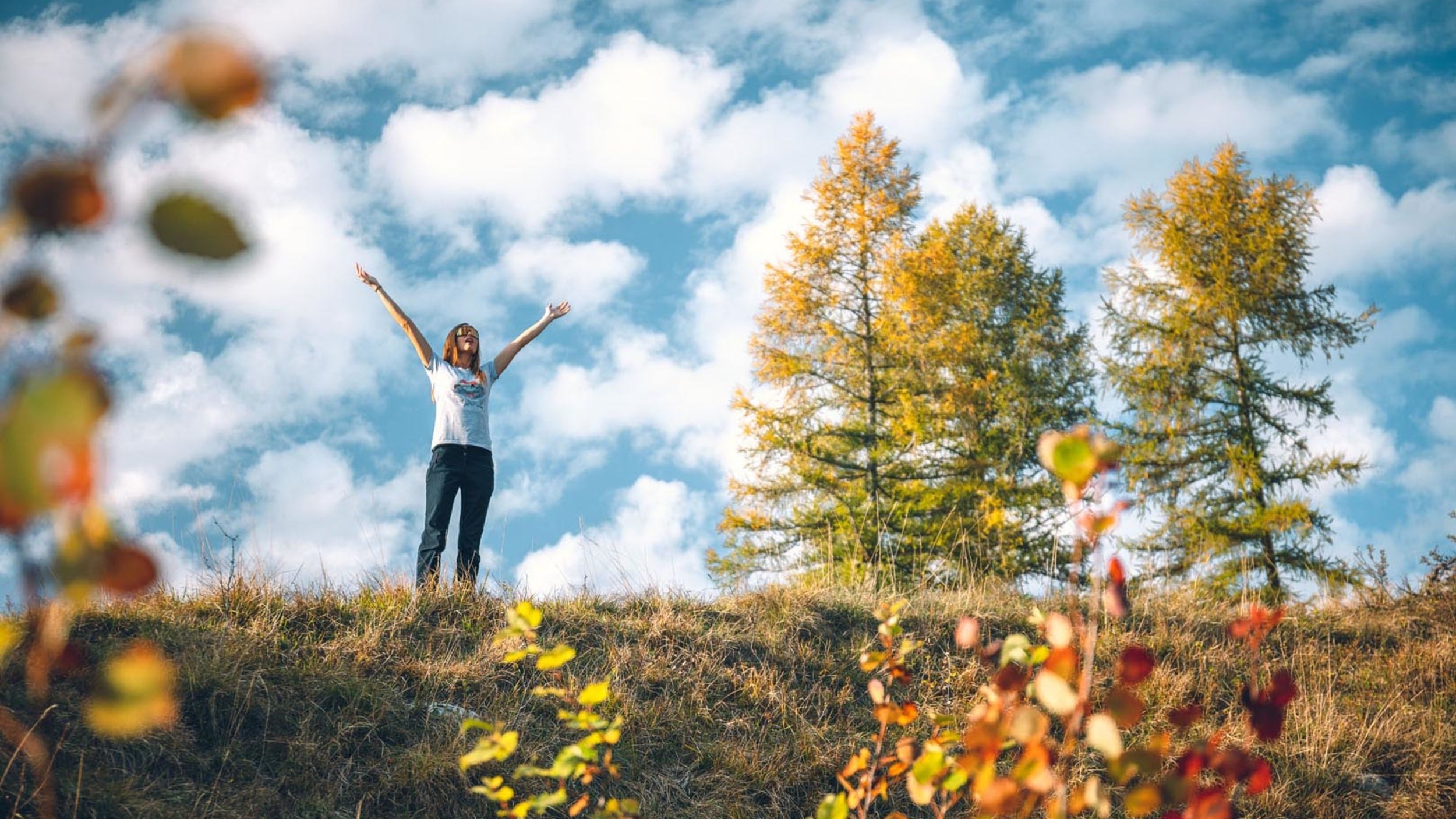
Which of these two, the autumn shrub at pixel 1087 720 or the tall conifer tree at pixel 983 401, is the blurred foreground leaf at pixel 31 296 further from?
the tall conifer tree at pixel 983 401

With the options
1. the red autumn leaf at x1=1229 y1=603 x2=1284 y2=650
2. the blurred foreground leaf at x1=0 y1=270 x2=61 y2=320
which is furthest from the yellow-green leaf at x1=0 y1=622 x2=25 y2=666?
the red autumn leaf at x1=1229 y1=603 x2=1284 y2=650

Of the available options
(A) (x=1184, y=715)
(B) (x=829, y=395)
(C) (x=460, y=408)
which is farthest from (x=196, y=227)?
(B) (x=829, y=395)

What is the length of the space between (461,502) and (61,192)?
5886 millimetres

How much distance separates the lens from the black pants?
591 centimetres

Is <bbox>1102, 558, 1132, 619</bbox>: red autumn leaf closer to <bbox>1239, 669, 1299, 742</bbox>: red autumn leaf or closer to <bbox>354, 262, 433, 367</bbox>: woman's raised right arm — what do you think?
<bbox>1239, 669, 1299, 742</bbox>: red autumn leaf

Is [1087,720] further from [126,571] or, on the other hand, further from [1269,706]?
[126,571]

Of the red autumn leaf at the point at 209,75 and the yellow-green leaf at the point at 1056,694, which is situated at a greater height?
the red autumn leaf at the point at 209,75

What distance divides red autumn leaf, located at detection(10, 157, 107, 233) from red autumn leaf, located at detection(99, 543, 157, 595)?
22 cm

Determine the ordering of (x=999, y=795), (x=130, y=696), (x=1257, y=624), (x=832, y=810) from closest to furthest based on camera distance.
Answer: (x=130, y=696)
(x=999, y=795)
(x=1257, y=624)
(x=832, y=810)

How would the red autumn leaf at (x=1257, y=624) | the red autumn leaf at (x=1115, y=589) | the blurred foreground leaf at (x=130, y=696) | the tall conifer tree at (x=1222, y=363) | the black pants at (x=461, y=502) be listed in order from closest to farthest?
the blurred foreground leaf at (x=130, y=696)
the red autumn leaf at (x=1115, y=589)
the red autumn leaf at (x=1257, y=624)
the black pants at (x=461, y=502)
the tall conifer tree at (x=1222, y=363)

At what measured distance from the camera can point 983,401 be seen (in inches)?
559

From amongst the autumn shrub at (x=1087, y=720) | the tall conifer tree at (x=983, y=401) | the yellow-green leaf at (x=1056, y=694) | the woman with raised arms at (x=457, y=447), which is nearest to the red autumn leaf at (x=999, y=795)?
the autumn shrub at (x=1087, y=720)

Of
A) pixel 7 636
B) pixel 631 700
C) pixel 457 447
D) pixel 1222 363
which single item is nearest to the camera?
pixel 7 636

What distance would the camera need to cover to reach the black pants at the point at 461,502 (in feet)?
19.4
